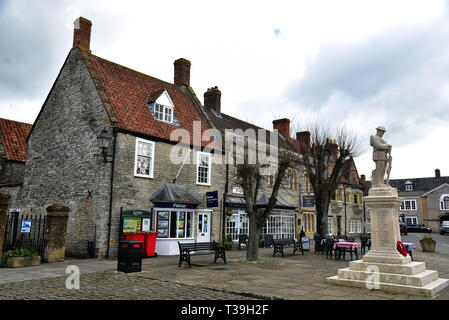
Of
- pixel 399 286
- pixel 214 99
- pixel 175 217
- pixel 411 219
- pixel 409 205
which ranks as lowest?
pixel 399 286

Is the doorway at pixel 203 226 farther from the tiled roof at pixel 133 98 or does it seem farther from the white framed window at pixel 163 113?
the white framed window at pixel 163 113

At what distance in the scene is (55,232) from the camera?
13.8m

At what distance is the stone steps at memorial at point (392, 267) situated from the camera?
29.1ft

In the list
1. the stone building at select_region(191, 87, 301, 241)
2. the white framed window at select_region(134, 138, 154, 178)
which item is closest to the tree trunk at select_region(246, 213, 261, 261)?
the stone building at select_region(191, 87, 301, 241)

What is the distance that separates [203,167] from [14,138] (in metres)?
14.2

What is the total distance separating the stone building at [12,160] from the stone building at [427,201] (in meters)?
53.3

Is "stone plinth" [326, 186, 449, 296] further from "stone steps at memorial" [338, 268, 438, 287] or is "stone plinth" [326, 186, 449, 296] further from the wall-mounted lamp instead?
the wall-mounted lamp

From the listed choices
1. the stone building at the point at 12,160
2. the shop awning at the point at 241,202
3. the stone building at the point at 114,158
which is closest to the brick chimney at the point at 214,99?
the stone building at the point at 114,158

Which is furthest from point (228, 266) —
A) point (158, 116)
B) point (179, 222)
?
point (158, 116)

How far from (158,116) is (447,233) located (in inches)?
1867

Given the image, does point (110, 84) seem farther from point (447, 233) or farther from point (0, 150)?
point (447, 233)

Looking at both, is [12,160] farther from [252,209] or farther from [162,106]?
[252,209]

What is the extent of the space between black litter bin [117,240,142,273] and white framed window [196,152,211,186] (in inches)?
364

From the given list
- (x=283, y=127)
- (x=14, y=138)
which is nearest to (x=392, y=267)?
(x=14, y=138)
